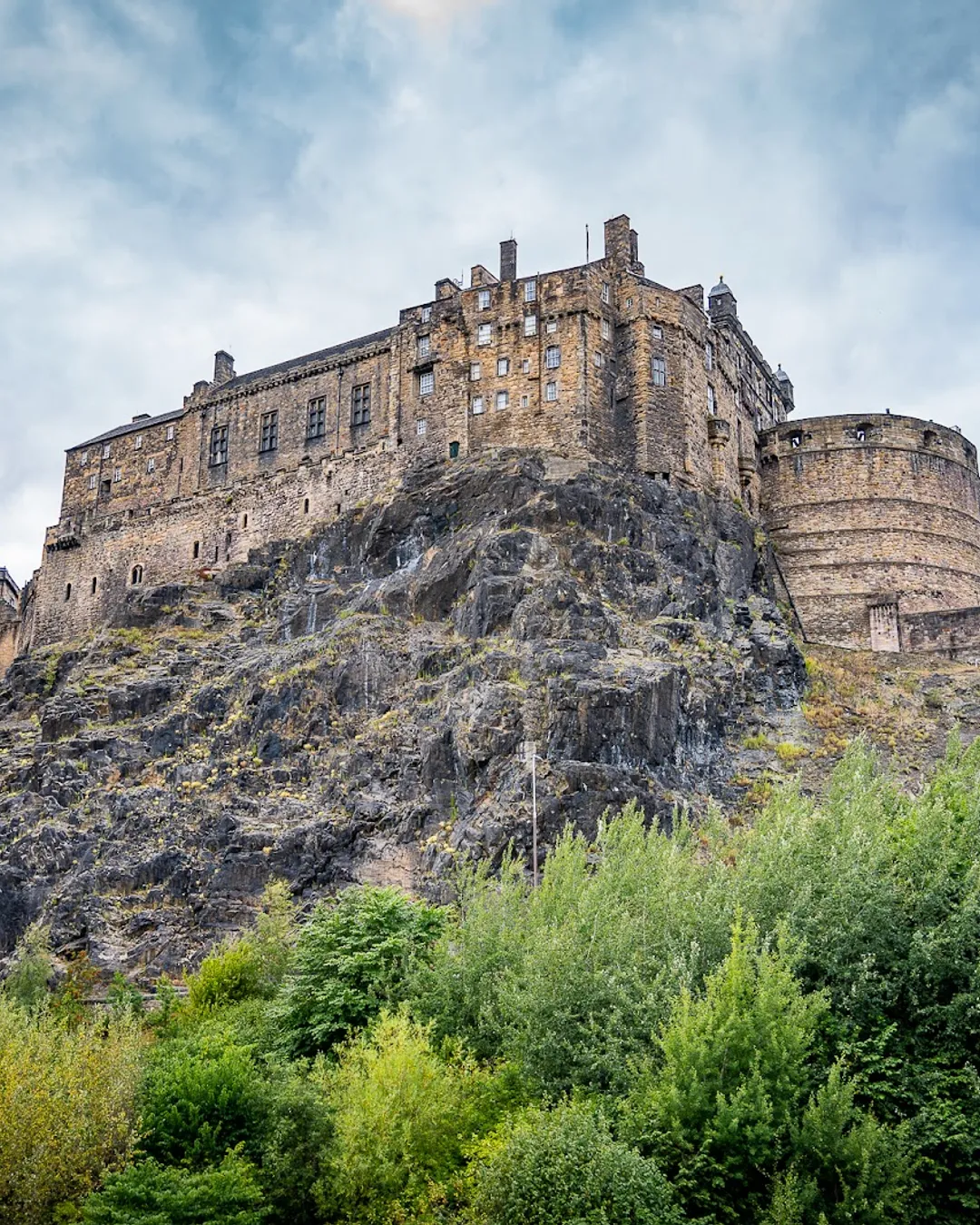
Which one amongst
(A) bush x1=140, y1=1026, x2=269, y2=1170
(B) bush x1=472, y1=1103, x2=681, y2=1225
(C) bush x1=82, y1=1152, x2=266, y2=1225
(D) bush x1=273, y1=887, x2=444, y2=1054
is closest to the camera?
(B) bush x1=472, y1=1103, x2=681, y2=1225

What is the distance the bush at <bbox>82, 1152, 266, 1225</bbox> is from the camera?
24.2 metres

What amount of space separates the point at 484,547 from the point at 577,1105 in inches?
1044

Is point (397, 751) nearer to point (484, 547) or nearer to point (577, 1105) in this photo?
point (484, 547)

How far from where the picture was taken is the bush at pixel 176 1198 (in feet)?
79.5

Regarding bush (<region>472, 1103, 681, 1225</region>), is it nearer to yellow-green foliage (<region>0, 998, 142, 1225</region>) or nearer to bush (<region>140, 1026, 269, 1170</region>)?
bush (<region>140, 1026, 269, 1170</region>)

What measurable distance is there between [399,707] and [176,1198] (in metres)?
22.8

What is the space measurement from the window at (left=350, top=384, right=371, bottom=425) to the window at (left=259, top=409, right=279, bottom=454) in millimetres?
4282

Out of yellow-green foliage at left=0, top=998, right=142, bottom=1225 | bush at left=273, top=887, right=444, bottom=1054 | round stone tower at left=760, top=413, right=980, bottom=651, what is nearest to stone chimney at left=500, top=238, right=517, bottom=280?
round stone tower at left=760, top=413, right=980, bottom=651

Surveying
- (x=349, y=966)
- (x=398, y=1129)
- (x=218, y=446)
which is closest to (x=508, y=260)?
(x=218, y=446)

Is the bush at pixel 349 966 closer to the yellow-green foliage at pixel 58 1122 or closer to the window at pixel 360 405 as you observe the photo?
the yellow-green foliage at pixel 58 1122

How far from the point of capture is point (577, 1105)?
24.4 metres

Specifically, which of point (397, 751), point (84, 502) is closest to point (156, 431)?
point (84, 502)

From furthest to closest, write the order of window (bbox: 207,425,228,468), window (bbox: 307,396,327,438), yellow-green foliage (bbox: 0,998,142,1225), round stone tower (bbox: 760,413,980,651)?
window (bbox: 207,425,228,468)
window (bbox: 307,396,327,438)
round stone tower (bbox: 760,413,980,651)
yellow-green foliage (bbox: 0,998,142,1225)

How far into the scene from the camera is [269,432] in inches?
2436
